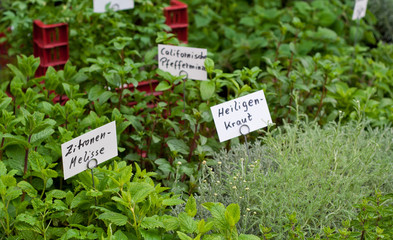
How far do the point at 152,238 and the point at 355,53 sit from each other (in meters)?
2.20

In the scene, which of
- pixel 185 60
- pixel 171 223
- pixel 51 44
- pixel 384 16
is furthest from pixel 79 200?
pixel 384 16

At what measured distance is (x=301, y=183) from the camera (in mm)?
1604

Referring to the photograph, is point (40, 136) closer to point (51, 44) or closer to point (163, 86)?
point (163, 86)

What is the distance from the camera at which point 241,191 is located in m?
1.56

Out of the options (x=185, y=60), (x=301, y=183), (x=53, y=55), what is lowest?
(x=301, y=183)

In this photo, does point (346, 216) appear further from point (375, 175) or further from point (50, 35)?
point (50, 35)

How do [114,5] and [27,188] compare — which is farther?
[114,5]

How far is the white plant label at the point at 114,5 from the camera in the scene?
2.56 meters

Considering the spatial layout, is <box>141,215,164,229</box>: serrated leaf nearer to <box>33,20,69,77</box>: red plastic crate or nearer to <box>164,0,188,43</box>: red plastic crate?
<box>33,20,69,77</box>: red plastic crate

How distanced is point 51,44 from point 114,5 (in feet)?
1.43

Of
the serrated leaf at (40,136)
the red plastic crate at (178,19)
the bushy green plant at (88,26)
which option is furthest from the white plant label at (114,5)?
the serrated leaf at (40,136)

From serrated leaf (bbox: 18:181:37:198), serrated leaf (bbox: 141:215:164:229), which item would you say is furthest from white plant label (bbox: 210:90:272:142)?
serrated leaf (bbox: 18:181:37:198)

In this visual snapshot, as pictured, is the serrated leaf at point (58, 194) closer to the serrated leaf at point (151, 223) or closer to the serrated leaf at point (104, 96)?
the serrated leaf at point (151, 223)

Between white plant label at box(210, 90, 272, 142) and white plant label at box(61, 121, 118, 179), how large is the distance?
0.40 meters
